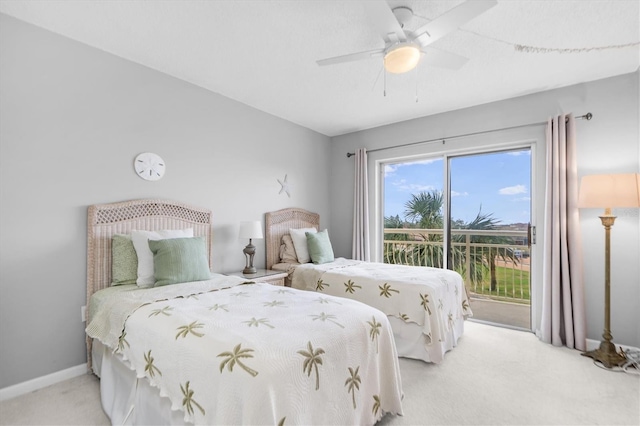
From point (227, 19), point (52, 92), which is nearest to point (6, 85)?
point (52, 92)

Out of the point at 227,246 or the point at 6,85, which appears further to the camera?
the point at 227,246

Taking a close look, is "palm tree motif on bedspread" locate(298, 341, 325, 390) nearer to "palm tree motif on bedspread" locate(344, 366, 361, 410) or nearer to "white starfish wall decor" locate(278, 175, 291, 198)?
"palm tree motif on bedspread" locate(344, 366, 361, 410)

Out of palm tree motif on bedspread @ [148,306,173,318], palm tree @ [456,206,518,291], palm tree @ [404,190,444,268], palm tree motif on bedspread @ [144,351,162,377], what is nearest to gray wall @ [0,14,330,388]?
palm tree motif on bedspread @ [148,306,173,318]

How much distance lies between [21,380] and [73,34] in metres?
2.50

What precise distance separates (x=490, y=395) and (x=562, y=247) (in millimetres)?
1753

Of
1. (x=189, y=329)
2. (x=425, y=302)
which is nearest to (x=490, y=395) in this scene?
(x=425, y=302)

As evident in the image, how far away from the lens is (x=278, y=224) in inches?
160

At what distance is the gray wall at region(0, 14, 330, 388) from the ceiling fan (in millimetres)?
1710

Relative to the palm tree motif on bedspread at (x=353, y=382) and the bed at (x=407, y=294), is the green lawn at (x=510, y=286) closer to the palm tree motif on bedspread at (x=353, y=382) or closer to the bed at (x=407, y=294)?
the bed at (x=407, y=294)

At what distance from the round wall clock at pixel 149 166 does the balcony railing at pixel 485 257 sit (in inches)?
131

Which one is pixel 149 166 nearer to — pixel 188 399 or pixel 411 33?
pixel 188 399

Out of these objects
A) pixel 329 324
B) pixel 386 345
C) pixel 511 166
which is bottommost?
pixel 386 345

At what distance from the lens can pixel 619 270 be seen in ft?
9.33

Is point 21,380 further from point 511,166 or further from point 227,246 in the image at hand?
point 511,166
